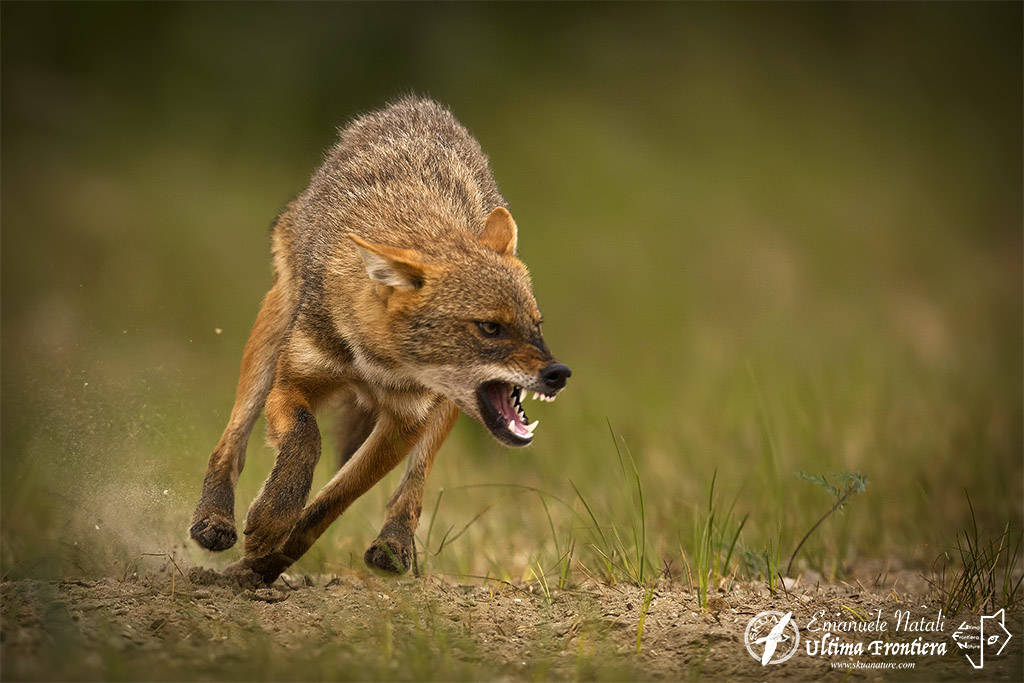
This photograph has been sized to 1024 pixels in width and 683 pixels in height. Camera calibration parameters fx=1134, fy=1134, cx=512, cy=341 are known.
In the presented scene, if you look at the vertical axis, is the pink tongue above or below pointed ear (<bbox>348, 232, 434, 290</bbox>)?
below

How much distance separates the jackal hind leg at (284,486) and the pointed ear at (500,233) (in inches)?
51.2

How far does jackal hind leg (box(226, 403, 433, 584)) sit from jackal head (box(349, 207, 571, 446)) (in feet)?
1.63

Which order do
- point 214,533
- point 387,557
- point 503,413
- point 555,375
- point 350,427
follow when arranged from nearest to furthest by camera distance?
→ point 555,375 → point 503,413 → point 214,533 → point 387,557 → point 350,427

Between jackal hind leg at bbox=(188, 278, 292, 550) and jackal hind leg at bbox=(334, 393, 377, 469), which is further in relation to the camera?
jackal hind leg at bbox=(334, 393, 377, 469)

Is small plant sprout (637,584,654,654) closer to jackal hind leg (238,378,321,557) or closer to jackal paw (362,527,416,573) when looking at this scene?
jackal paw (362,527,416,573)

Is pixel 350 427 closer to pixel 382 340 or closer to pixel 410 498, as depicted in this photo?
pixel 410 498

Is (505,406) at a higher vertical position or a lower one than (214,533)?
higher

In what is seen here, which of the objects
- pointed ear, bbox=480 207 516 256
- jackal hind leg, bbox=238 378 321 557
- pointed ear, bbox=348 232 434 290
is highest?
pointed ear, bbox=480 207 516 256

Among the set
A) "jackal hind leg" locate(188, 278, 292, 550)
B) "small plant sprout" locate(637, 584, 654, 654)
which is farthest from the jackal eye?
"jackal hind leg" locate(188, 278, 292, 550)

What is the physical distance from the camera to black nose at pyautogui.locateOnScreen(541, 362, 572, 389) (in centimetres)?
518

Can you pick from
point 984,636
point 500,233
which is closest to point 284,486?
point 500,233

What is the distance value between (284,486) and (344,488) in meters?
0.42

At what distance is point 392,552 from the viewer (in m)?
5.90

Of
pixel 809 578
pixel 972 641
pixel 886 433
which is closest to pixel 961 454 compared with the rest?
pixel 886 433
